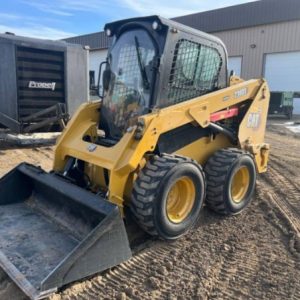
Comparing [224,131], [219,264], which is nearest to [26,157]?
[224,131]

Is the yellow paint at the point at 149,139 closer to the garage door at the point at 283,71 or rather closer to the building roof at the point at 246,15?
the building roof at the point at 246,15

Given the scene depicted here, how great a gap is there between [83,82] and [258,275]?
22.0 ft

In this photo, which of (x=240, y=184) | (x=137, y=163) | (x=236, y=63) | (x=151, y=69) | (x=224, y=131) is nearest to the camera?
(x=137, y=163)

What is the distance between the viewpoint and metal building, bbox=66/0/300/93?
21.6 m

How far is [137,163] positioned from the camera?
3598mm

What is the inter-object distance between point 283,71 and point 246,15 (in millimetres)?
4785

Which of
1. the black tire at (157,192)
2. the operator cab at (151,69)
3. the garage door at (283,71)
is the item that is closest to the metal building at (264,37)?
the garage door at (283,71)

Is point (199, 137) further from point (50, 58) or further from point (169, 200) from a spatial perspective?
point (50, 58)

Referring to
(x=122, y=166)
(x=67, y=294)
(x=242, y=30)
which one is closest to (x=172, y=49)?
(x=122, y=166)

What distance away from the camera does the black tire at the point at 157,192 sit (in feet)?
11.6

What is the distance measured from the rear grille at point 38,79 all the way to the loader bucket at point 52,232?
391 cm

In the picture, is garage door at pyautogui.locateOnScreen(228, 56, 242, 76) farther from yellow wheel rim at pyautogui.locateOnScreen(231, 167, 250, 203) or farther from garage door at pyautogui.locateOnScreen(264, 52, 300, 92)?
yellow wheel rim at pyautogui.locateOnScreen(231, 167, 250, 203)

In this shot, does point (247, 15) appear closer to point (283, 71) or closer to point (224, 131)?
point (283, 71)

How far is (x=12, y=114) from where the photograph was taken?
7.88m
